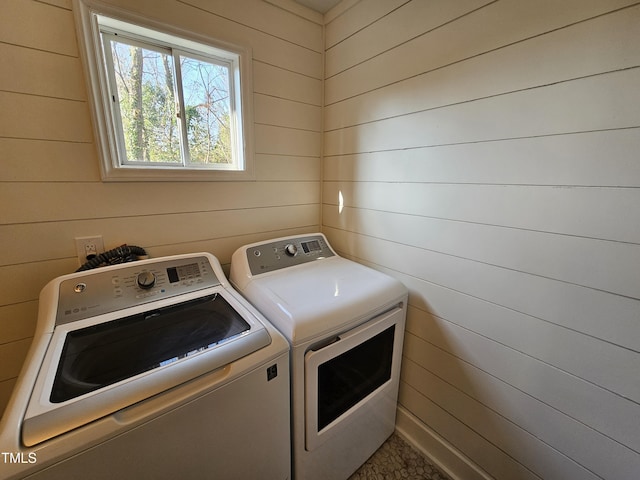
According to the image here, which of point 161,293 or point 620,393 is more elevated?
point 161,293

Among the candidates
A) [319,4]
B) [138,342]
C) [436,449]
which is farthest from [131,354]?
[319,4]

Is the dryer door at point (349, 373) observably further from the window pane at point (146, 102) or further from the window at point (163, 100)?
the window pane at point (146, 102)

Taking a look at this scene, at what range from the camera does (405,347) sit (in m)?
1.46

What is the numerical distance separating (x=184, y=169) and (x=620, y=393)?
1850mm

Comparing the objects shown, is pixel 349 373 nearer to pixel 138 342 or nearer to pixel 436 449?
pixel 436 449

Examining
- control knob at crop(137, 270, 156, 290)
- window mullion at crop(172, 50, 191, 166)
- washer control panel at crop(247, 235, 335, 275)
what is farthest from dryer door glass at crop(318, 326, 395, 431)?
window mullion at crop(172, 50, 191, 166)

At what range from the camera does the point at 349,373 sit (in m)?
1.18

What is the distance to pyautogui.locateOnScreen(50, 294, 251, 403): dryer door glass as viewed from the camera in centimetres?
73

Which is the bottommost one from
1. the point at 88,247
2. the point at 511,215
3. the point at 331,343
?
the point at 331,343

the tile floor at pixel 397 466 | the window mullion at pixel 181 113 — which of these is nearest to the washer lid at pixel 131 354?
the window mullion at pixel 181 113

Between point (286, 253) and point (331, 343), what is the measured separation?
2.07 ft

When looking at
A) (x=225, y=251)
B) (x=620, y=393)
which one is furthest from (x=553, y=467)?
(x=225, y=251)

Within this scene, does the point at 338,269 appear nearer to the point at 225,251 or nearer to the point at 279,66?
the point at 225,251

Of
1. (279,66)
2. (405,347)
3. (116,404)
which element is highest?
(279,66)
